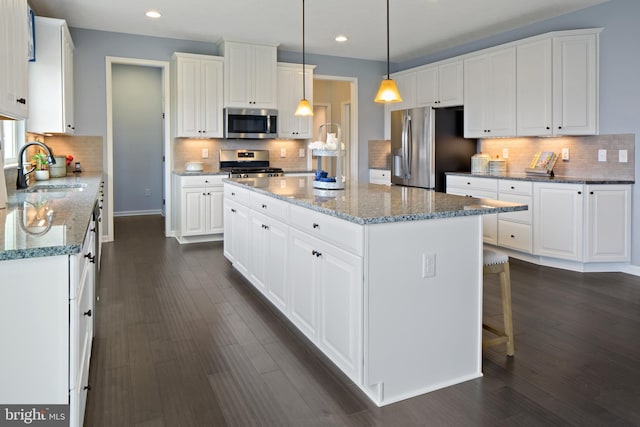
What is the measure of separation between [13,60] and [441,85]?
17.0ft

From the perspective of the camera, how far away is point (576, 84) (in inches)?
187

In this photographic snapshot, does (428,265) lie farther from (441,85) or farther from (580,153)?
(441,85)

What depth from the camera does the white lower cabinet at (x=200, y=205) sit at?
5.95 m

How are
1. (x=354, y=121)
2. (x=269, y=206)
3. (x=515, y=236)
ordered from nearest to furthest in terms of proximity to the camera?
(x=269, y=206) < (x=515, y=236) < (x=354, y=121)

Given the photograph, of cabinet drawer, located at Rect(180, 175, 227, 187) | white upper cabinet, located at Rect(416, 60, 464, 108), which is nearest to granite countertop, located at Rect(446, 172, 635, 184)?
white upper cabinet, located at Rect(416, 60, 464, 108)

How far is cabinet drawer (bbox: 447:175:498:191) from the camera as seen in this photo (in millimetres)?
5336

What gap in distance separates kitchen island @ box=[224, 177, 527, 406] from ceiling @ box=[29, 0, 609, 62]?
295 centimetres

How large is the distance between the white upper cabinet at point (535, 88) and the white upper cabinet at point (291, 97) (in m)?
2.87

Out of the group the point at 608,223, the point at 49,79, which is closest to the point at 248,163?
the point at 49,79

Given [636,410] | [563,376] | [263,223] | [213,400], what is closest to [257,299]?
[263,223]

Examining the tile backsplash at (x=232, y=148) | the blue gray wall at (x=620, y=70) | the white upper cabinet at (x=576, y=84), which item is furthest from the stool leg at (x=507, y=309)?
the tile backsplash at (x=232, y=148)

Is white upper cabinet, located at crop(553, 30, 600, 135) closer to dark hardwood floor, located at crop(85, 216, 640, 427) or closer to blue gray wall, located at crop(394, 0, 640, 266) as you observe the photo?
blue gray wall, located at crop(394, 0, 640, 266)

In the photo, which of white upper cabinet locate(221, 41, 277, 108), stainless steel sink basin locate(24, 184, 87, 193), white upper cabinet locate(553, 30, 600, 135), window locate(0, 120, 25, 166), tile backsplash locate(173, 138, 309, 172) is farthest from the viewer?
tile backsplash locate(173, 138, 309, 172)

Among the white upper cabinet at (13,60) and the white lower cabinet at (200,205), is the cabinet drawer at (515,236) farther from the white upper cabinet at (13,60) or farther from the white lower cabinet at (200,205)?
the white upper cabinet at (13,60)
